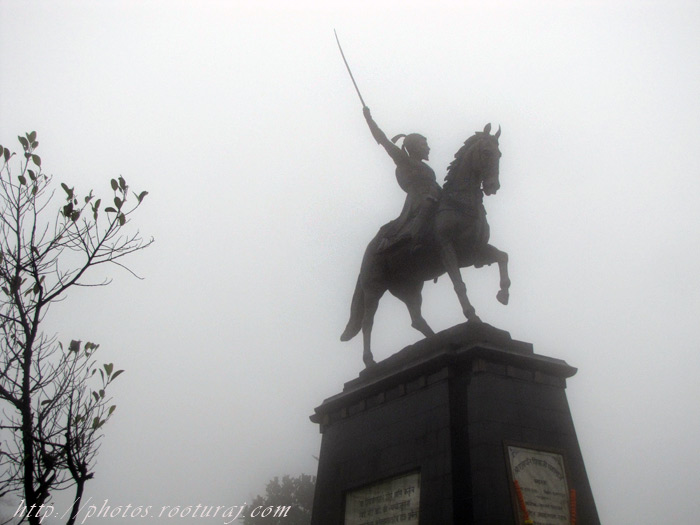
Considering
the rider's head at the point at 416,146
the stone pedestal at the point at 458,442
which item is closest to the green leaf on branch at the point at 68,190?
the stone pedestal at the point at 458,442

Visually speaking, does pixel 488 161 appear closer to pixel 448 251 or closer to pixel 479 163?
pixel 479 163

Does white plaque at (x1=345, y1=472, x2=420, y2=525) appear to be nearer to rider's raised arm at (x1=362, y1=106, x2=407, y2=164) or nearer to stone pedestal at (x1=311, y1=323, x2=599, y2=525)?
stone pedestal at (x1=311, y1=323, x2=599, y2=525)

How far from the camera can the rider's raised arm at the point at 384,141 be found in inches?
412

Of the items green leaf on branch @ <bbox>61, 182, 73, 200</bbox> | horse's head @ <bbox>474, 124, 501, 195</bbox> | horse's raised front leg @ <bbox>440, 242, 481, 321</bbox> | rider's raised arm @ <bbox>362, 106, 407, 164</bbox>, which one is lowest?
green leaf on branch @ <bbox>61, 182, 73, 200</bbox>

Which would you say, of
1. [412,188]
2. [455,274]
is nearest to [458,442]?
[455,274]

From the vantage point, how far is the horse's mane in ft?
30.6

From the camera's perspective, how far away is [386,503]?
7.20 metres

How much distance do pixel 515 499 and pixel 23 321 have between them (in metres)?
5.13

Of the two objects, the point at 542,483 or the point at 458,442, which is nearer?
the point at 542,483

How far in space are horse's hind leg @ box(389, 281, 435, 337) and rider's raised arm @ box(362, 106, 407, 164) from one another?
6.96ft

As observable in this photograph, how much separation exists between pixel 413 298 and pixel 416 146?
104 inches

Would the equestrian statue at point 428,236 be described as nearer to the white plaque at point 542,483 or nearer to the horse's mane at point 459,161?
the horse's mane at point 459,161

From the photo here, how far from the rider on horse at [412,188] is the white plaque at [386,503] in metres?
3.55

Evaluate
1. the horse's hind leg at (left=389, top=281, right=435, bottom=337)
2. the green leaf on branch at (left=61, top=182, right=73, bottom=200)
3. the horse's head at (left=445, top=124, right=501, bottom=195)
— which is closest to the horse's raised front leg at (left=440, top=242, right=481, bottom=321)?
the horse's head at (left=445, top=124, right=501, bottom=195)
